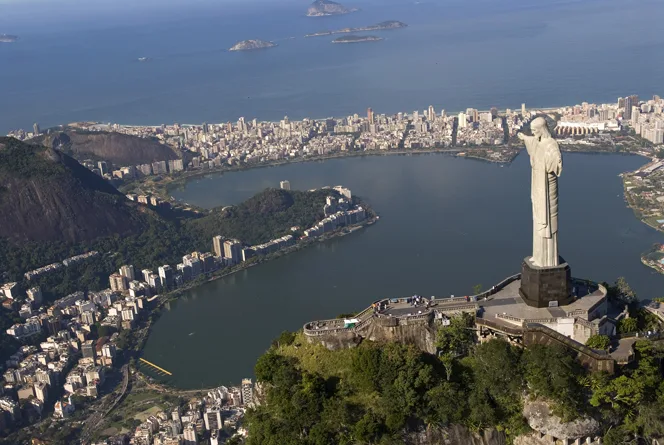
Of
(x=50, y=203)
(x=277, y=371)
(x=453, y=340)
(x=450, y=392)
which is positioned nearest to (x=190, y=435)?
(x=277, y=371)

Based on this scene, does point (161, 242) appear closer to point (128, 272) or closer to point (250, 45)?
point (128, 272)

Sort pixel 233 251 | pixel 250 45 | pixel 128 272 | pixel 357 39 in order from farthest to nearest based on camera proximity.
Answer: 1. pixel 357 39
2. pixel 250 45
3. pixel 233 251
4. pixel 128 272

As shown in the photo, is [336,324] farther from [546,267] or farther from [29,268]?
[29,268]

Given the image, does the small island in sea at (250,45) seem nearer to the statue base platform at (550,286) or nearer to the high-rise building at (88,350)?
the high-rise building at (88,350)

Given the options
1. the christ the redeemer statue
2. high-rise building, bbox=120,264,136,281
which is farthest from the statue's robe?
high-rise building, bbox=120,264,136,281

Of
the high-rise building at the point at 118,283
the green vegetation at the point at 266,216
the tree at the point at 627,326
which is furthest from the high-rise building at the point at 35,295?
the tree at the point at 627,326

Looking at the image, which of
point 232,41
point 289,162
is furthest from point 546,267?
point 232,41
